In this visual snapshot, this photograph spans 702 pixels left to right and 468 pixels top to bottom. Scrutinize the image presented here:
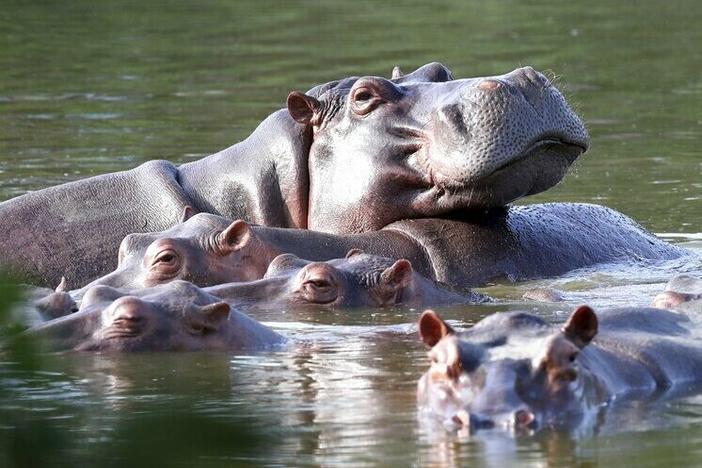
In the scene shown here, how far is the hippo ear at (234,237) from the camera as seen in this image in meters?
6.71

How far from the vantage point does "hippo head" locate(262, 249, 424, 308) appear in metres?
6.21

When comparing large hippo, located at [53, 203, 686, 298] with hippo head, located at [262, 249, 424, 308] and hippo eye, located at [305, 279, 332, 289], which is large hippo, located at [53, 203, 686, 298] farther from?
hippo eye, located at [305, 279, 332, 289]

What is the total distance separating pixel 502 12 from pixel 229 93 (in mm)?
7324

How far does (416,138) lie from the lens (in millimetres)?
7145

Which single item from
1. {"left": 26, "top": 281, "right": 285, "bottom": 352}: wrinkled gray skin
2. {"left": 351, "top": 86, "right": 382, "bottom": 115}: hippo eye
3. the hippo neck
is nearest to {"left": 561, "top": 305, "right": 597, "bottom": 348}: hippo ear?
{"left": 26, "top": 281, "right": 285, "bottom": 352}: wrinkled gray skin

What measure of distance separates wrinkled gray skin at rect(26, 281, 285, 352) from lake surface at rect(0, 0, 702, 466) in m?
0.08

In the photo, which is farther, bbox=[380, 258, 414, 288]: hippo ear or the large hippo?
the large hippo

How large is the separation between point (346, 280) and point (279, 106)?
328 inches

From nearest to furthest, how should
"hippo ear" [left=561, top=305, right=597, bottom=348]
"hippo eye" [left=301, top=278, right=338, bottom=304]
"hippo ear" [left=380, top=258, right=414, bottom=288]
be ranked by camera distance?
"hippo ear" [left=561, top=305, right=597, bottom=348]
"hippo eye" [left=301, top=278, right=338, bottom=304]
"hippo ear" [left=380, top=258, right=414, bottom=288]

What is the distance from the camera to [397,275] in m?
6.35

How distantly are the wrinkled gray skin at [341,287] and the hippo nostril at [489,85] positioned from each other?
888 millimetres

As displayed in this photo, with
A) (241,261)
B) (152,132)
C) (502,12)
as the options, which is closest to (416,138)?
(241,261)

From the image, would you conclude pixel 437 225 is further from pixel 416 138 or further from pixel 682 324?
pixel 682 324

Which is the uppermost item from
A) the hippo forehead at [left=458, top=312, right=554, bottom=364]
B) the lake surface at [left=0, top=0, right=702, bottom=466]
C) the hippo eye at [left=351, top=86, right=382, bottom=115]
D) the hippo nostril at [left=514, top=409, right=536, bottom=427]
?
the hippo eye at [left=351, top=86, right=382, bottom=115]
